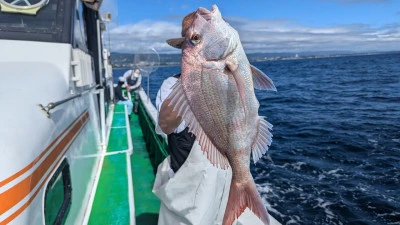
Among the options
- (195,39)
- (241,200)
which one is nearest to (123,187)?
(241,200)

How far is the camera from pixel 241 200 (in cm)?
185

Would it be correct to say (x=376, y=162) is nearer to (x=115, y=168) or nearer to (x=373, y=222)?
(x=373, y=222)

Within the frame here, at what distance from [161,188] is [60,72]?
4.58 ft

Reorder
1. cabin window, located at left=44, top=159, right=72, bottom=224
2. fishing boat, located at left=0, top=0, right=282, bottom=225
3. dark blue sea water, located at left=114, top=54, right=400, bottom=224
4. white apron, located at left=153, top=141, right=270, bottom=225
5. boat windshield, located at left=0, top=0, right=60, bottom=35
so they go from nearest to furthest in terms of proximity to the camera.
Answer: fishing boat, located at left=0, top=0, right=282, bottom=225 < cabin window, located at left=44, top=159, right=72, bottom=224 < white apron, located at left=153, top=141, right=270, bottom=225 < boat windshield, located at left=0, top=0, right=60, bottom=35 < dark blue sea water, located at left=114, top=54, right=400, bottom=224

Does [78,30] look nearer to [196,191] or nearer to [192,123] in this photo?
[196,191]

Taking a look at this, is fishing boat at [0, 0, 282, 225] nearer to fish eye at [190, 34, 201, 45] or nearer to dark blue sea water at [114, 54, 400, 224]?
fish eye at [190, 34, 201, 45]

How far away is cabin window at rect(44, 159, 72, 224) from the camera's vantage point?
7.34 ft

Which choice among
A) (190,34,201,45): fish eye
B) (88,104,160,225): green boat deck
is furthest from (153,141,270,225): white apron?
(88,104,160,225): green boat deck

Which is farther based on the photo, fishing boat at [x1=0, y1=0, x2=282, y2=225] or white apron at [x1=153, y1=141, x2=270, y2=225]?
white apron at [x1=153, y1=141, x2=270, y2=225]

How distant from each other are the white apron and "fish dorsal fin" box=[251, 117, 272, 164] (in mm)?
674

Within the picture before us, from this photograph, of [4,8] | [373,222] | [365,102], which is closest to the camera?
[4,8]

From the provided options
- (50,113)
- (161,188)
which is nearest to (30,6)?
(50,113)

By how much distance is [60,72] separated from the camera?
2951 mm

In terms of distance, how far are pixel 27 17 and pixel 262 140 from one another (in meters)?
2.96
